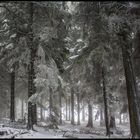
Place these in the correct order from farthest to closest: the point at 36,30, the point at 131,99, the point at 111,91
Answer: the point at 111,91, the point at 36,30, the point at 131,99

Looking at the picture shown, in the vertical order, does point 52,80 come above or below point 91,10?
below

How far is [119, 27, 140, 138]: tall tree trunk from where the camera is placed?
978cm

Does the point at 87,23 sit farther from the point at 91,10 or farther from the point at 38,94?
the point at 38,94

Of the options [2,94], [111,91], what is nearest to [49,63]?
[111,91]

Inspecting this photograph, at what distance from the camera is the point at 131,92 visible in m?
10.1

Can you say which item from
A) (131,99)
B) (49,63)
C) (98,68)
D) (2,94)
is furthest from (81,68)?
(2,94)

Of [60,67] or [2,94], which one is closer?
[60,67]

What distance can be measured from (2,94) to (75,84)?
7529 millimetres

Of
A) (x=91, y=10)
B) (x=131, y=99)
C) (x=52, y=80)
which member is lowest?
(x=131, y=99)

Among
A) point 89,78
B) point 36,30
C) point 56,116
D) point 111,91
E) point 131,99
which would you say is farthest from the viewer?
point 111,91

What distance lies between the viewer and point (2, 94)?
21156mm

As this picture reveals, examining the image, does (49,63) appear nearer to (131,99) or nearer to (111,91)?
(131,99)

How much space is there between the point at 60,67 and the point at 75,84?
7405mm

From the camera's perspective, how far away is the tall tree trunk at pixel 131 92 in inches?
385
